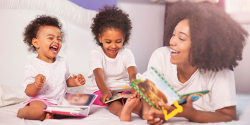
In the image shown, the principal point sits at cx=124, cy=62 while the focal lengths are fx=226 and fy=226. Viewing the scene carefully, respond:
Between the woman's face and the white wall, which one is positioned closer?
the woman's face

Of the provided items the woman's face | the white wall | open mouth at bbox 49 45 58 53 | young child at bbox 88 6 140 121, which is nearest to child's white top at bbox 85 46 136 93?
young child at bbox 88 6 140 121

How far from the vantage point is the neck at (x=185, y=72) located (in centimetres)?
115

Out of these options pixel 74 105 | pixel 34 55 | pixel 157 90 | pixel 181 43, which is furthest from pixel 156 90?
pixel 34 55

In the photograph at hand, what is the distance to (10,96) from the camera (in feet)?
4.55

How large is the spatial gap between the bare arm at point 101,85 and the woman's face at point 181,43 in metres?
0.43

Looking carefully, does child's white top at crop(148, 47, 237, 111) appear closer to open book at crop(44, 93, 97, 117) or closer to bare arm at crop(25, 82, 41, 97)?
open book at crop(44, 93, 97, 117)

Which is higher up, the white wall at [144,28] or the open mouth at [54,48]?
the white wall at [144,28]

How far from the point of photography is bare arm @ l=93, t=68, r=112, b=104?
126 cm

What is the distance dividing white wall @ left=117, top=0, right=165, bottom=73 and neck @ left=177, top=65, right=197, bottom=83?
5.90 ft

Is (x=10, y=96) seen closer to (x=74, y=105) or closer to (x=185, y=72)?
(x=74, y=105)

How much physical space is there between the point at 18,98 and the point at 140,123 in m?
0.87

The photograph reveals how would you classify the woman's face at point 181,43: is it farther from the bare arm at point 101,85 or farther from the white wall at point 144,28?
the white wall at point 144,28

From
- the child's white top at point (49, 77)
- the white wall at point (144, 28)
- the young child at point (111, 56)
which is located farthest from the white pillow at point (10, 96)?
the white wall at point (144, 28)

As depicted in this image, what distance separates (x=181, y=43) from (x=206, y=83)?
24 centimetres
